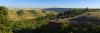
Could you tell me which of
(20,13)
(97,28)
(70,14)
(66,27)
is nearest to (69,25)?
(66,27)

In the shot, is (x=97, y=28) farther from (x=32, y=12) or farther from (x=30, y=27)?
(x=32, y=12)

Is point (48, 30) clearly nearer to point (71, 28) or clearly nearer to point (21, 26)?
point (71, 28)

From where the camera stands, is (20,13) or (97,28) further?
(20,13)

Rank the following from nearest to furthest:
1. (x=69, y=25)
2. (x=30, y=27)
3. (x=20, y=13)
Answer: (x=69, y=25)
(x=30, y=27)
(x=20, y=13)

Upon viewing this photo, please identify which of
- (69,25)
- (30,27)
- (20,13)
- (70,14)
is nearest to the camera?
(69,25)

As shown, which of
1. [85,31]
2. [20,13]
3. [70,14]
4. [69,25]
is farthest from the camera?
[20,13]

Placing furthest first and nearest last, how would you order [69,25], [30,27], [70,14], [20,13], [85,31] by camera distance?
[20,13] < [70,14] < [30,27] < [69,25] < [85,31]

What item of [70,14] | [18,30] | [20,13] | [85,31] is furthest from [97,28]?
[20,13]

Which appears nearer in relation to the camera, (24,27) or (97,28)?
(97,28)

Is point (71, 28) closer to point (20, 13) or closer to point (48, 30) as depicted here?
point (48, 30)
